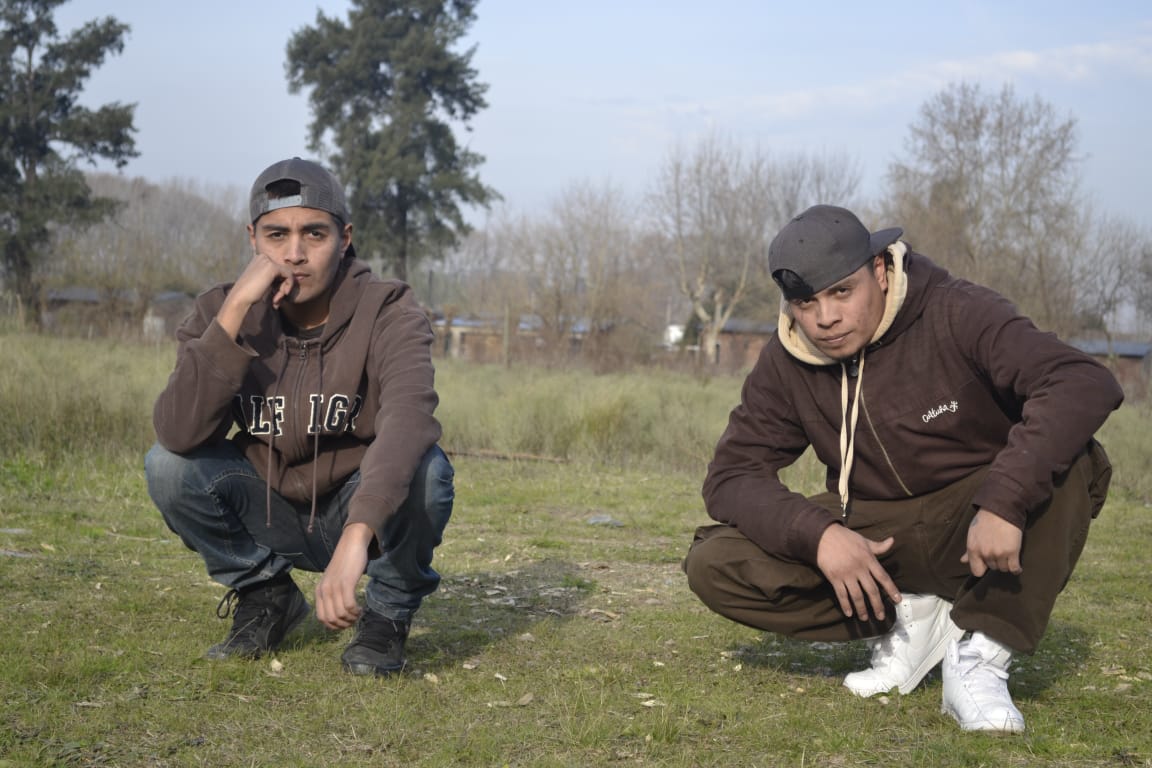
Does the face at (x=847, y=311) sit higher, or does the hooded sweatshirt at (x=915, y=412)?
the face at (x=847, y=311)

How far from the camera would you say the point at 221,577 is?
359 centimetres

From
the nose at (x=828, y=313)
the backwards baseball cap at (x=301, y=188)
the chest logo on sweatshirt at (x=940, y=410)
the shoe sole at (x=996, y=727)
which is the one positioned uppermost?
the backwards baseball cap at (x=301, y=188)

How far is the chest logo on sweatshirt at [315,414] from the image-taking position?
3.38 m

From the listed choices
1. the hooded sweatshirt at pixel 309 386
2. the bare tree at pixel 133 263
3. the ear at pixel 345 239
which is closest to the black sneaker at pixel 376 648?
the hooded sweatshirt at pixel 309 386

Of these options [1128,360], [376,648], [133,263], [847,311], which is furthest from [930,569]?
[1128,360]

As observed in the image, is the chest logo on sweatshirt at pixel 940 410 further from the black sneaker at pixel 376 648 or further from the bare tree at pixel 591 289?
the bare tree at pixel 591 289

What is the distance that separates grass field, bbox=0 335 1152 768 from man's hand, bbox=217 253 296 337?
1.06 m

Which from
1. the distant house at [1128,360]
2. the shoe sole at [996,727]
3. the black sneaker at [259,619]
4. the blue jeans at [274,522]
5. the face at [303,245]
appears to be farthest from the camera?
Answer: the distant house at [1128,360]

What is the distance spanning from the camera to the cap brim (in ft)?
10.3

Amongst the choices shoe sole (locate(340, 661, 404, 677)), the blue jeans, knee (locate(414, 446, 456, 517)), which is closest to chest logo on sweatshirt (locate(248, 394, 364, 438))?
the blue jeans

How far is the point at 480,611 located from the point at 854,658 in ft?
4.93

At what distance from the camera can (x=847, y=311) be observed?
314cm

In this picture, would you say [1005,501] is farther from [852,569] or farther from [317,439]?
[317,439]

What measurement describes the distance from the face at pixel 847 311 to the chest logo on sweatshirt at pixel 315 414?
4.50 feet
